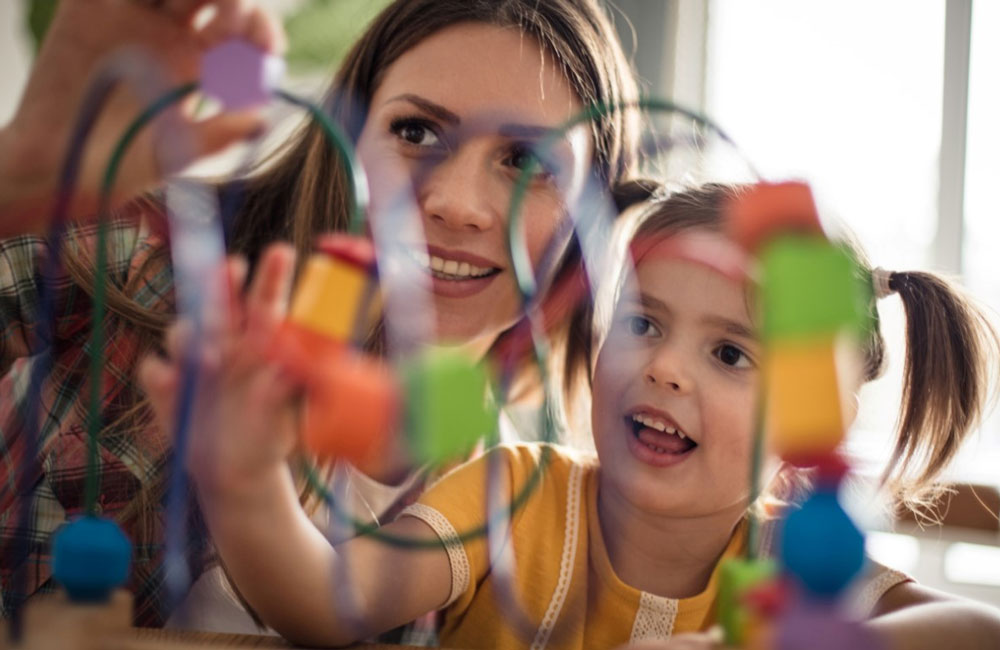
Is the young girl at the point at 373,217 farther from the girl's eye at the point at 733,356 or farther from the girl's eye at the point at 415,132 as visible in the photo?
the girl's eye at the point at 733,356

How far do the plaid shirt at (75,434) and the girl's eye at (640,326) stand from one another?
0.35m

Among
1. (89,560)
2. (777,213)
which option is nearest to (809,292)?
(777,213)

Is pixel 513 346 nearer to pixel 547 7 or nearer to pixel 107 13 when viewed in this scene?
pixel 547 7

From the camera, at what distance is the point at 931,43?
5.96ft

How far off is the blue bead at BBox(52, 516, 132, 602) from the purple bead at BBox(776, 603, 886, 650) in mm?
242

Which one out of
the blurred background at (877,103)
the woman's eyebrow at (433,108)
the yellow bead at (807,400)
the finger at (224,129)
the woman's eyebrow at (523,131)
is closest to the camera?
the yellow bead at (807,400)

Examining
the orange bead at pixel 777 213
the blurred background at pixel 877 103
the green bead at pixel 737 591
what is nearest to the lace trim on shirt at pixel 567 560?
the green bead at pixel 737 591

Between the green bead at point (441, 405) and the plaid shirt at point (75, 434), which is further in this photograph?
the plaid shirt at point (75, 434)

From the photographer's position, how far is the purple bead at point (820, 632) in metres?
0.31

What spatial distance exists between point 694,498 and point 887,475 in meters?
0.15

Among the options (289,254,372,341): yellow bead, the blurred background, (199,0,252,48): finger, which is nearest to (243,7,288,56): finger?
(199,0,252,48): finger

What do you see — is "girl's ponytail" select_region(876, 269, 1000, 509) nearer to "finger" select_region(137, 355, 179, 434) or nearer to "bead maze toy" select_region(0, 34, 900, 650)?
"bead maze toy" select_region(0, 34, 900, 650)

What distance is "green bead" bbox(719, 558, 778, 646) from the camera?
367mm

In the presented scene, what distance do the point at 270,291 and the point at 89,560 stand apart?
0.43ft
